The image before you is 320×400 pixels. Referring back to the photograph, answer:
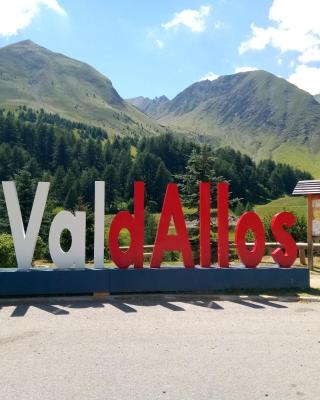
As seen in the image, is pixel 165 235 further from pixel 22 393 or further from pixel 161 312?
pixel 22 393

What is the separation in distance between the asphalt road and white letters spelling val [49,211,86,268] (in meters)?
1.40

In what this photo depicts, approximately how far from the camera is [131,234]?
1266 centimetres

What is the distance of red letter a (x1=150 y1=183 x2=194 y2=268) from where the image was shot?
42.1 ft

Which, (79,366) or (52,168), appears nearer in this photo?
(79,366)

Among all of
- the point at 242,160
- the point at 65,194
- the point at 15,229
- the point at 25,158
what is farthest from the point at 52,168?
the point at 15,229

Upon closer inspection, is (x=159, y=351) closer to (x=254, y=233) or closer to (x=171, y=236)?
(x=171, y=236)

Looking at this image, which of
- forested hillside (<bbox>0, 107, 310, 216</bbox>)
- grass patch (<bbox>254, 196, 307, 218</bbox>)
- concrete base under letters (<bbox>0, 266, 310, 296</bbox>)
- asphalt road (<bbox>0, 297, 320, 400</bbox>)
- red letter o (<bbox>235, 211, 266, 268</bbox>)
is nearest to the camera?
asphalt road (<bbox>0, 297, 320, 400</bbox>)

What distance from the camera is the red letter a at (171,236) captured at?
1284cm

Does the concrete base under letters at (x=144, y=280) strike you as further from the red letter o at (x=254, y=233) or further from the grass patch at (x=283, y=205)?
the grass patch at (x=283, y=205)

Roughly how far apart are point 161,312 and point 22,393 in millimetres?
5209

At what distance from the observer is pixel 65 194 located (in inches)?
4338

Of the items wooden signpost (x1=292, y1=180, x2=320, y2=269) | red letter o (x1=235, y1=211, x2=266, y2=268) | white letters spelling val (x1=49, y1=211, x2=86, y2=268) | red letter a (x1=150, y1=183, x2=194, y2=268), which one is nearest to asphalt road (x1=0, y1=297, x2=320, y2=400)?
white letters spelling val (x1=49, y1=211, x2=86, y2=268)

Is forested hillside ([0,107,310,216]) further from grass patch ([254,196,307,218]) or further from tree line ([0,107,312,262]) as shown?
grass patch ([254,196,307,218])

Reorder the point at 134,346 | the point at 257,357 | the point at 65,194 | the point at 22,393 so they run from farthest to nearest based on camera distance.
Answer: the point at 65,194 → the point at 134,346 → the point at 257,357 → the point at 22,393
